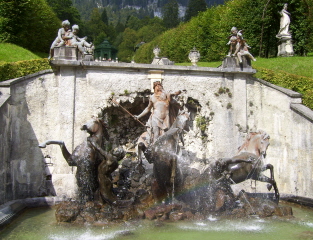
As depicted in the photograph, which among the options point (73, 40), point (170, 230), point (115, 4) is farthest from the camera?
point (115, 4)

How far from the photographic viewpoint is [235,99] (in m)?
12.1

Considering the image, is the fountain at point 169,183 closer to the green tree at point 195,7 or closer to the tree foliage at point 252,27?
the tree foliage at point 252,27

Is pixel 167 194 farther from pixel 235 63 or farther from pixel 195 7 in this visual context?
pixel 195 7

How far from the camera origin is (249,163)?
28.8ft

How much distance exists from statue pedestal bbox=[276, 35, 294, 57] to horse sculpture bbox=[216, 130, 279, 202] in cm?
1334

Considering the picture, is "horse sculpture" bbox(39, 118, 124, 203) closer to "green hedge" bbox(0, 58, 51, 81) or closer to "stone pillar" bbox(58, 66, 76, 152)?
"stone pillar" bbox(58, 66, 76, 152)

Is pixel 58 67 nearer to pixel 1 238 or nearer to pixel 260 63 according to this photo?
pixel 1 238

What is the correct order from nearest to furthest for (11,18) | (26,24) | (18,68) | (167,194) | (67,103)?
(167,194) → (67,103) → (18,68) → (11,18) → (26,24)

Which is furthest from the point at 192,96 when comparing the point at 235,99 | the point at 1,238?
the point at 1,238

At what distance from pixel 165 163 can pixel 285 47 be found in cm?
1552

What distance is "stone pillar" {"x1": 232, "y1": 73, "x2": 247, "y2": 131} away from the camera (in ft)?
39.6

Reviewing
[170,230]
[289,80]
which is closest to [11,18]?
[289,80]

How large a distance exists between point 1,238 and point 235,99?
8307 millimetres

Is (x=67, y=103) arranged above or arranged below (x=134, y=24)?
below
